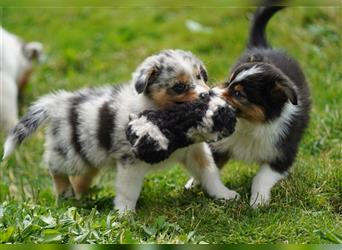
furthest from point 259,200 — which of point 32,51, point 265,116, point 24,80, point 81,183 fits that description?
point 32,51

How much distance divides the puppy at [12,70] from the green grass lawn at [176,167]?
340 millimetres

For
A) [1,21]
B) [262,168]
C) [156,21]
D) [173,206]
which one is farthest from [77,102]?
[1,21]

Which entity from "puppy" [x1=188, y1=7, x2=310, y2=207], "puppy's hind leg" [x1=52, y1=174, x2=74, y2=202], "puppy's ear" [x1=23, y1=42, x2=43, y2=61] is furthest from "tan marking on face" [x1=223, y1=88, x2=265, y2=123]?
"puppy's ear" [x1=23, y1=42, x2=43, y2=61]

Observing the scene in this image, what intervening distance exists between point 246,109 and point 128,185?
1186 mm

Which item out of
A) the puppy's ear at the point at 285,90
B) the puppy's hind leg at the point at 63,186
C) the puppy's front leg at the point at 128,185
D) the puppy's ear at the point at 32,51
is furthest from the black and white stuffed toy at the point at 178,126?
the puppy's ear at the point at 32,51

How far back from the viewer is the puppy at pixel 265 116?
235 inches

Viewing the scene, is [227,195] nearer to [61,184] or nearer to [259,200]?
[259,200]

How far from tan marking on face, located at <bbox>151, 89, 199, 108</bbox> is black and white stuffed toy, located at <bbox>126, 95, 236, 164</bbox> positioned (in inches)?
4.4

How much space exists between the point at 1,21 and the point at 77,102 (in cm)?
685

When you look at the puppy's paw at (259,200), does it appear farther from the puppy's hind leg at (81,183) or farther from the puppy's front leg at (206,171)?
the puppy's hind leg at (81,183)

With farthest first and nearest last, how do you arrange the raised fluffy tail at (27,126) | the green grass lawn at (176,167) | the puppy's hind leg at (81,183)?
1. the puppy's hind leg at (81,183)
2. the raised fluffy tail at (27,126)
3. the green grass lawn at (176,167)

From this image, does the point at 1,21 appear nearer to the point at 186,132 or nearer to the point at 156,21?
the point at 156,21

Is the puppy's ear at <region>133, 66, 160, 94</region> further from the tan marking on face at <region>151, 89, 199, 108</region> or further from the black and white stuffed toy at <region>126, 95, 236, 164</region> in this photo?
the black and white stuffed toy at <region>126, 95, 236, 164</region>

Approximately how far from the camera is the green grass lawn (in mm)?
5367
